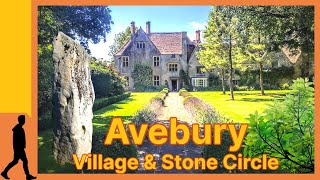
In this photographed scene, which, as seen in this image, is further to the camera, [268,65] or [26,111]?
[268,65]

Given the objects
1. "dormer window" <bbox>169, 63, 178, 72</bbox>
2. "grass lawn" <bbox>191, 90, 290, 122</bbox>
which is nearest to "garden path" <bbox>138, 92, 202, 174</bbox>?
"grass lawn" <bbox>191, 90, 290, 122</bbox>

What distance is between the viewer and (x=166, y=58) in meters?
11.6

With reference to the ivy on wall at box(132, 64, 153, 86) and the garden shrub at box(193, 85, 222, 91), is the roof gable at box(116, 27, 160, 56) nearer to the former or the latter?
the ivy on wall at box(132, 64, 153, 86)

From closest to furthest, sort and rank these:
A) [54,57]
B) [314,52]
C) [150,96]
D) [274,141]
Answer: [274,141]
[54,57]
[314,52]
[150,96]

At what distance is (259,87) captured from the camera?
441 inches

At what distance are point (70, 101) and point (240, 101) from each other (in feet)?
15.5

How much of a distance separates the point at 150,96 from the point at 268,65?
3.44 meters

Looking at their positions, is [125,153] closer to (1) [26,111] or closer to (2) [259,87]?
(1) [26,111]

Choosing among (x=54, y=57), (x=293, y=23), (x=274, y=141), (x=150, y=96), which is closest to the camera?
(x=274, y=141)

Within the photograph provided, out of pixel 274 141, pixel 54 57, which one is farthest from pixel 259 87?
pixel 54 57

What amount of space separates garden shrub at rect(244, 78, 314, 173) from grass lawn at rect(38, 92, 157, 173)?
361 cm

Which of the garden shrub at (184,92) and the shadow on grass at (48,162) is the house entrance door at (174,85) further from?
the shadow on grass at (48,162)

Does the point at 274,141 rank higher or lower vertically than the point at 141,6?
lower

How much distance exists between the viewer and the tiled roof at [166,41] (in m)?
10.9
